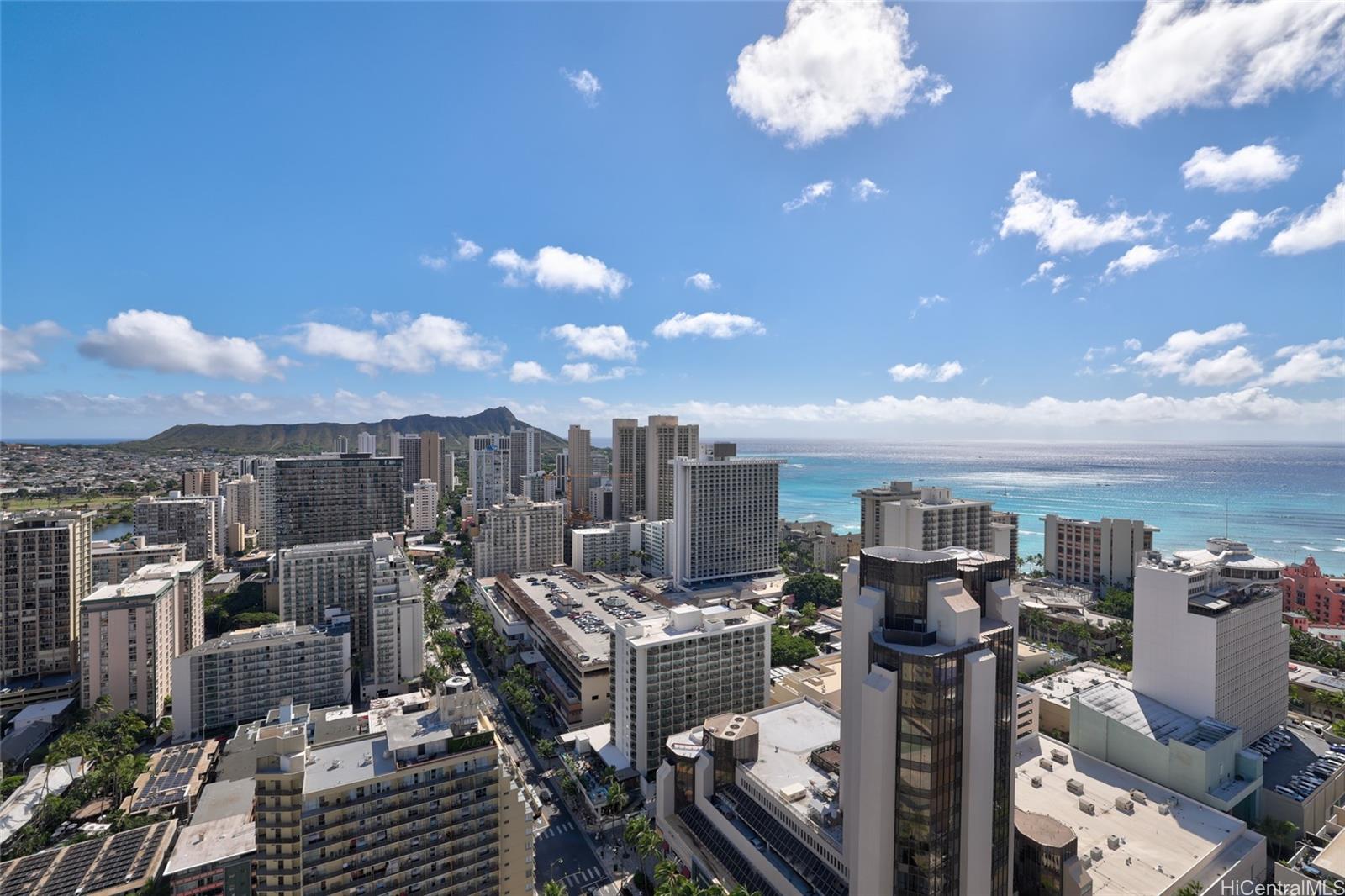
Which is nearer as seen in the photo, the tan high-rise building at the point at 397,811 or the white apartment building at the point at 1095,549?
the tan high-rise building at the point at 397,811

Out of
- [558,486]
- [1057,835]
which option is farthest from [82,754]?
[558,486]

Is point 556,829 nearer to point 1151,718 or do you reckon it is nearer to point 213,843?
point 213,843

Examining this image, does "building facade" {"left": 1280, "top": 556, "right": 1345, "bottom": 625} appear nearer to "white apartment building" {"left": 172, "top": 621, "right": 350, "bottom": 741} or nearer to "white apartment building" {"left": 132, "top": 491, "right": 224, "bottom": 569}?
"white apartment building" {"left": 172, "top": 621, "right": 350, "bottom": 741}

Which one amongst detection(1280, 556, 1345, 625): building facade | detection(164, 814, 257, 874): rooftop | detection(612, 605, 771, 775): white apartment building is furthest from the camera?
detection(1280, 556, 1345, 625): building facade

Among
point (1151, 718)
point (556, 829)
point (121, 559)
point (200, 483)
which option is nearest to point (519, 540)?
point (121, 559)

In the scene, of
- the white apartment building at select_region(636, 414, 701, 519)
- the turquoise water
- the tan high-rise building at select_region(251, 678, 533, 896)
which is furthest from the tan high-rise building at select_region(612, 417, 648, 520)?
the tan high-rise building at select_region(251, 678, 533, 896)

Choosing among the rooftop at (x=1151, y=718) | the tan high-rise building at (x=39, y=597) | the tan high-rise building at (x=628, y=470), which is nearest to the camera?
the rooftop at (x=1151, y=718)

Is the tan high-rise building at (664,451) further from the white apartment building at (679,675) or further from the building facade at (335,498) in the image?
the white apartment building at (679,675)

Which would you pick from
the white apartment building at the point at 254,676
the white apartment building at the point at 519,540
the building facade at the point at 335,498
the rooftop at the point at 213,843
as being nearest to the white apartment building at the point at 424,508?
the building facade at the point at 335,498
